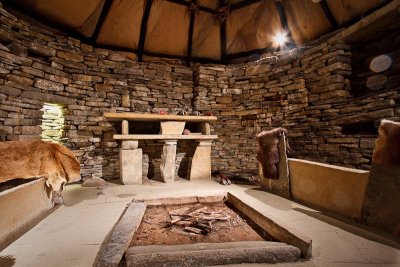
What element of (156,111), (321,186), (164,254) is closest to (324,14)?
(321,186)

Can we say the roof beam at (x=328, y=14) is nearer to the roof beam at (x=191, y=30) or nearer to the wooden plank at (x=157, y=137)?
the roof beam at (x=191, y=30)

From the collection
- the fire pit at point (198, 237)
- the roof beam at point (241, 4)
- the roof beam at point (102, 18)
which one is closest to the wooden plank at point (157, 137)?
the fire pit at point (198, 237)

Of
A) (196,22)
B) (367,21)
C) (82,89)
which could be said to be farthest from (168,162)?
(367,21)

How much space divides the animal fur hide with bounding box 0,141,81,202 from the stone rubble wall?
179 centimetres

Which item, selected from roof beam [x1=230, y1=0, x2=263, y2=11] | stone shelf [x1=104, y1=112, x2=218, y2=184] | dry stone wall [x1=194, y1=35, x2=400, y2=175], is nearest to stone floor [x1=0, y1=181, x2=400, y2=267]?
stone shelf [x1=104, y1=112, x2=218, y2=184]

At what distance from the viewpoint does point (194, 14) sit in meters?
6.08

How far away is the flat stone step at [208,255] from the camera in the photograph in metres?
1.71

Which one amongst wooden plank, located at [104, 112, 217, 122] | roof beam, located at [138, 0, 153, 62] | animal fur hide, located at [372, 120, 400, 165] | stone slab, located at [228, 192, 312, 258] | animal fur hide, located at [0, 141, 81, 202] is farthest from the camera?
roof beam, located at [138, 0, 153, 62]

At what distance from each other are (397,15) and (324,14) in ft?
5.39

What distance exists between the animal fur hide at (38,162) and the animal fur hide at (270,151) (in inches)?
128

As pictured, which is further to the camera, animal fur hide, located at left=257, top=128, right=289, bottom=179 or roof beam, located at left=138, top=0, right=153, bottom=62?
roof beam, located at left=138, top=0, right=153, bottom=62

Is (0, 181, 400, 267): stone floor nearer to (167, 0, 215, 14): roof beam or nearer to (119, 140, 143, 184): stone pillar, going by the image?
(119, 140, 143, 184): stone pillar

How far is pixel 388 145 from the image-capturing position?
7.38 feet

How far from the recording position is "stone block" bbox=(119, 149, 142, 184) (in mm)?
4629
